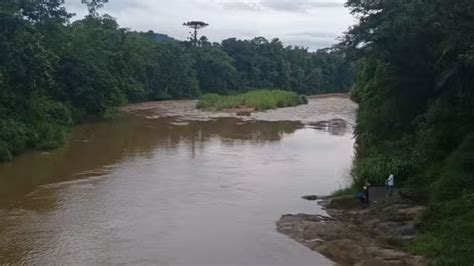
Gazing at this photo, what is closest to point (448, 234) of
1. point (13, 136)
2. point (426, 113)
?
point (426, 113)

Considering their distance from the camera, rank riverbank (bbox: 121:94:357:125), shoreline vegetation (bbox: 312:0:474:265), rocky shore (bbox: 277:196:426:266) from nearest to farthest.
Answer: rocky shore (bbox: 277:196:426:266) → shoreline vegetation (bbox: 312:0:474:265) → riverbank (bbox: 121:94:357:125)

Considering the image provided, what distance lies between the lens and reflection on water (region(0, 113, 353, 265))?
45.8ft

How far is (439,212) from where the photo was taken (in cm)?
1404

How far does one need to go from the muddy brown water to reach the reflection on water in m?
0.03

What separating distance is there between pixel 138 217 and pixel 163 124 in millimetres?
25965

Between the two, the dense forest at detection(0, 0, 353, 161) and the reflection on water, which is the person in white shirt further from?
the dense forest at detection(0, 0, 353, 161)

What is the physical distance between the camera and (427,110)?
19.6 metres

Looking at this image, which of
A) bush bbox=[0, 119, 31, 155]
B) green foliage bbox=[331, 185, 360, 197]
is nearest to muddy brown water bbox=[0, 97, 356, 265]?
bush bbox=[0, 119, 31, 155]

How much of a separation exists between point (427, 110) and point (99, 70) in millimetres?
28102

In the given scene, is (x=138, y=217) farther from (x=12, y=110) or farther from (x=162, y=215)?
(x=12, y=110)

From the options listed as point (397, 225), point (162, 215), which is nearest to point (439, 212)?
point (397, 225)

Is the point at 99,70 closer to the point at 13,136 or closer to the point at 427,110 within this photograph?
the point at 13,136

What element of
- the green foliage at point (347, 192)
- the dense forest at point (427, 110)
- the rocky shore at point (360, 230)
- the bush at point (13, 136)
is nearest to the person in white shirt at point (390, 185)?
the dense forest at point (427, 110)

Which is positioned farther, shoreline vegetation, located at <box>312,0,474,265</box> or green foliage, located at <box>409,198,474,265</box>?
shoreline vegetation, located at <box>312,0,474,265</box>
